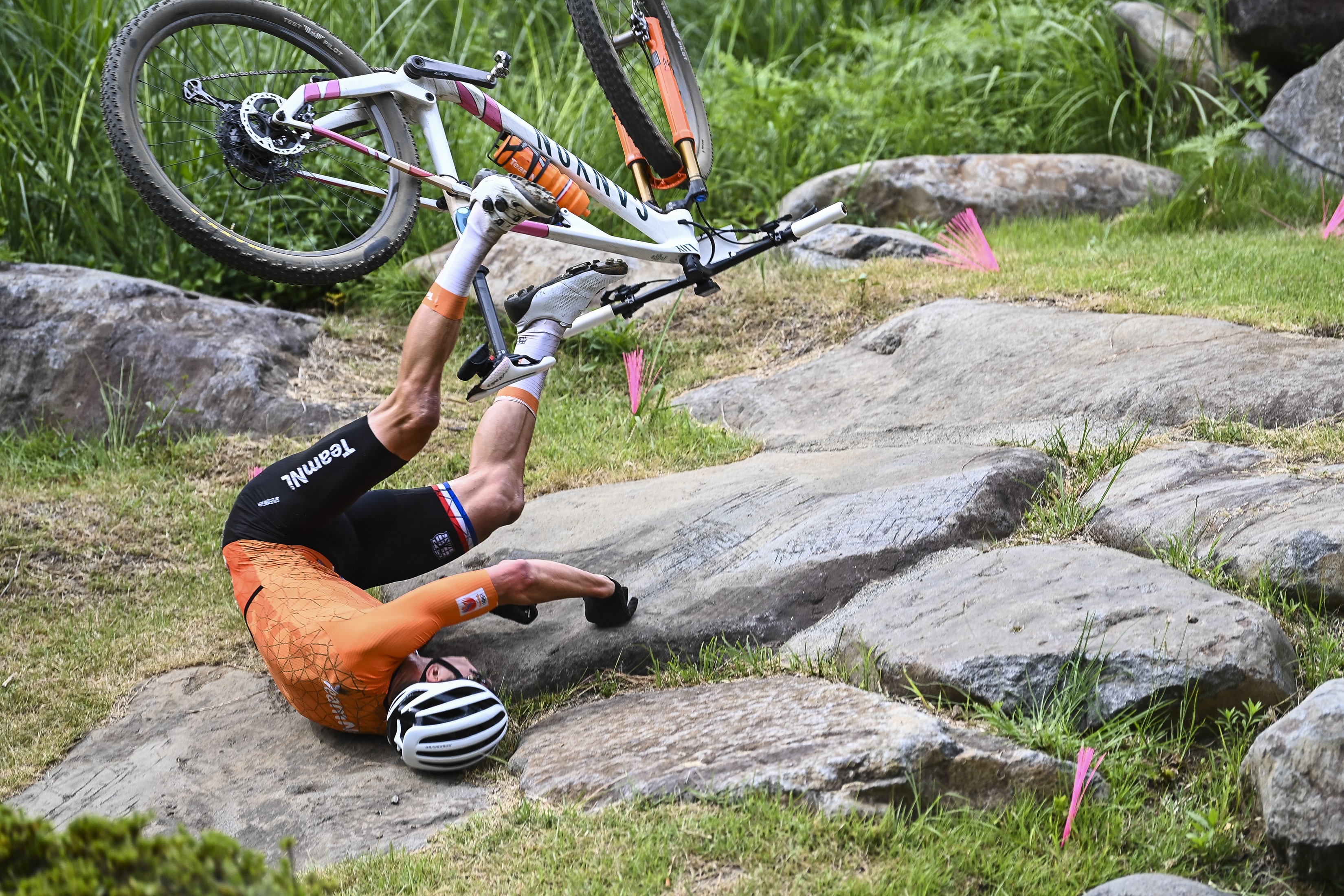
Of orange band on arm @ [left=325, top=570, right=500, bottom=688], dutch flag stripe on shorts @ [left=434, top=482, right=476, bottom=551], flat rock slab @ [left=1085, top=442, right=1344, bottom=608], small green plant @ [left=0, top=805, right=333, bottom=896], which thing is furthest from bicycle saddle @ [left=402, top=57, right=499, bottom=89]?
small green plant @ [left=0, top=805, right=333, bottom=896]

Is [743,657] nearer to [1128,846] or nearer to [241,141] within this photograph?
[1128,846]

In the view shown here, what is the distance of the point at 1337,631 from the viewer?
3504mm

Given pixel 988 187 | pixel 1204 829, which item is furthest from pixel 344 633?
pixel 988 187

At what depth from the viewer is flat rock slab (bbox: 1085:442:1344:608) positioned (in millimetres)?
3531

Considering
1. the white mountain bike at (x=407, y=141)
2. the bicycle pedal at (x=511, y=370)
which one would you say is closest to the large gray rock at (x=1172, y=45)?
the white mountain bike at (x=407, y=141)

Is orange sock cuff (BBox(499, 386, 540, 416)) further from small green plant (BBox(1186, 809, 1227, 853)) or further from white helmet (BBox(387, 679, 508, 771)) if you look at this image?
small green plant (BBox(1186, 809, 1227, 853))

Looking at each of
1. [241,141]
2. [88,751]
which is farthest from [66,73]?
[88,751]

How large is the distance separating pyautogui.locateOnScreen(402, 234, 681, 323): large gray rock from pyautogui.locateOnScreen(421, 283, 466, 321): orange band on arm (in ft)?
10.2

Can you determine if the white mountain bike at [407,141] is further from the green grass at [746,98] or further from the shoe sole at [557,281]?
the green grass at [746,98]

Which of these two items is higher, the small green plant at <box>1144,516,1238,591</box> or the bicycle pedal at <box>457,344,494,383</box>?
the bicycle pedal at <box>457,344,494,383</box>

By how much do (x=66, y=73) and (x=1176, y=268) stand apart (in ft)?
22.3

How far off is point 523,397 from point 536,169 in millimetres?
889

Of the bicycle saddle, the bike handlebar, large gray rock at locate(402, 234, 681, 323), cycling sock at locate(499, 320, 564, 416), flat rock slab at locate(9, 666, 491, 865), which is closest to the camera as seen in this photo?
flat rock slab at locate(9, 666, 491, 865)

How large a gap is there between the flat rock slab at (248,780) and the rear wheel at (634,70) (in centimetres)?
251
